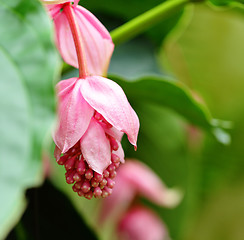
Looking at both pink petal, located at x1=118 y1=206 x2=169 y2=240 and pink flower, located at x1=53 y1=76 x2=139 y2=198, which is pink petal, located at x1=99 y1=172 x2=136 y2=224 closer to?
pink petal, located at x1=118 y1=206 x2=169 y2=240

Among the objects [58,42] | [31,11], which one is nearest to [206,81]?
[58,42]

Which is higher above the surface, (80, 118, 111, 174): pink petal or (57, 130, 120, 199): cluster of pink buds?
(80, 118, 111, 174): pink petal

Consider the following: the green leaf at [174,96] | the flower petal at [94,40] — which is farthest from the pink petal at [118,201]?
the flower petal at [94,40]

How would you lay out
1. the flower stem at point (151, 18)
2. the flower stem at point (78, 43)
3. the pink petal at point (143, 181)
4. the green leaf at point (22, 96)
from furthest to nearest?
1. the pink petal at point (143, 181)
2. the flower stem at point (151, 18)
3. the flower stem at point (78, 43)
4. the green leaf at point (22, 96)

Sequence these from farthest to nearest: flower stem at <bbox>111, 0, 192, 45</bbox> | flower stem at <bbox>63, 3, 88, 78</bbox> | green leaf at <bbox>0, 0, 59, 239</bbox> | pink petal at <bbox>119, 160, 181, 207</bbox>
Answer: pink petal at <bbox>119, 160, 181, 207</bbox>, flower stem at <bbox>111, 0, 192, 45</bbox>, flower stem at <bbox>63, 3, 88, 78</bbox>, green leaf at <bbox>0, 0, 59, 239</bbox>

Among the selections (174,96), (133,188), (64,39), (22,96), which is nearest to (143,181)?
(133,188)

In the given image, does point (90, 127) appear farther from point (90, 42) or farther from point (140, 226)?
point (140, 226)

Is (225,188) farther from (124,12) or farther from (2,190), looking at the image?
(2,190)

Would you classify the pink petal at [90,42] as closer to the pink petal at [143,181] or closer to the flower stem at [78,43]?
the flower stem at [78,43]

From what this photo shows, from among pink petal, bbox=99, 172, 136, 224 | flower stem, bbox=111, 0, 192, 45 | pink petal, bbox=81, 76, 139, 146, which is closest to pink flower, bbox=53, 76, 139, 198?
pink petal, bbox=81, 76, 139, 146
